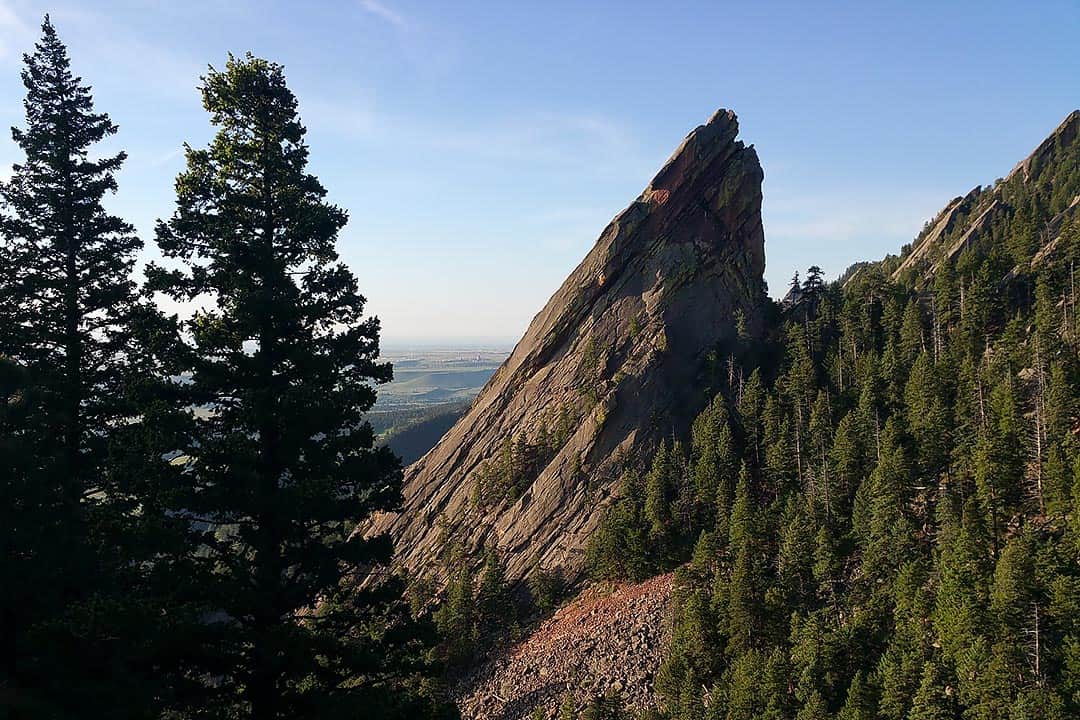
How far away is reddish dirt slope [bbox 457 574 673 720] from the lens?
50.7 metres

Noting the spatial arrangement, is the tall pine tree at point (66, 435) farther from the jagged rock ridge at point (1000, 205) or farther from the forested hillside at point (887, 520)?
the jagged rock ridge at point (1000, 205)

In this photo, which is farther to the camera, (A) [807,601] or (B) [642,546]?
Answer: (B) [642,546]

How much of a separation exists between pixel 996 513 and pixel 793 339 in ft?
124

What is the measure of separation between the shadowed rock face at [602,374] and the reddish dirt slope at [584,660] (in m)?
7.50

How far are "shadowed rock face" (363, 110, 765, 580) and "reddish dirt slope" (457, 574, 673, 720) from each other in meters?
7.50

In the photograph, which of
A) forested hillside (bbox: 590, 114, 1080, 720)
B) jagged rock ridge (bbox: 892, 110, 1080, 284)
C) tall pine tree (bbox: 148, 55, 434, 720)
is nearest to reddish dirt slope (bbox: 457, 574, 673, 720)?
forested hillside (bbox: 590, 114, 1080, 720)

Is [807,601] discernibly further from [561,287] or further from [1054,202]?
[1054,202]

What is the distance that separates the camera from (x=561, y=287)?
91.8 meters

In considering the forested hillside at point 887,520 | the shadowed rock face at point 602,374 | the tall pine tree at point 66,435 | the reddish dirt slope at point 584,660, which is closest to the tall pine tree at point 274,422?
the tall pine tree at point 66,435

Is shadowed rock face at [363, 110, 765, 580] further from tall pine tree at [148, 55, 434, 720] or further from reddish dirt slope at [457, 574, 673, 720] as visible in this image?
tall pine tree at [148, 55, 434, 720]

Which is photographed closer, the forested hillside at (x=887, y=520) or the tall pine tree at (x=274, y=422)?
the tall pine tree at (x=274, y=422)

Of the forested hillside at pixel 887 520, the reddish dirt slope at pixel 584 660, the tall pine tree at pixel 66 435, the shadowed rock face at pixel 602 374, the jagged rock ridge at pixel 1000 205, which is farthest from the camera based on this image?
the jagged rock ridge at pixel 1000 205

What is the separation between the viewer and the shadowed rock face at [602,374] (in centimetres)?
7131

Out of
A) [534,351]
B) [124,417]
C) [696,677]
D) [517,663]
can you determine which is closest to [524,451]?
[534,351]
